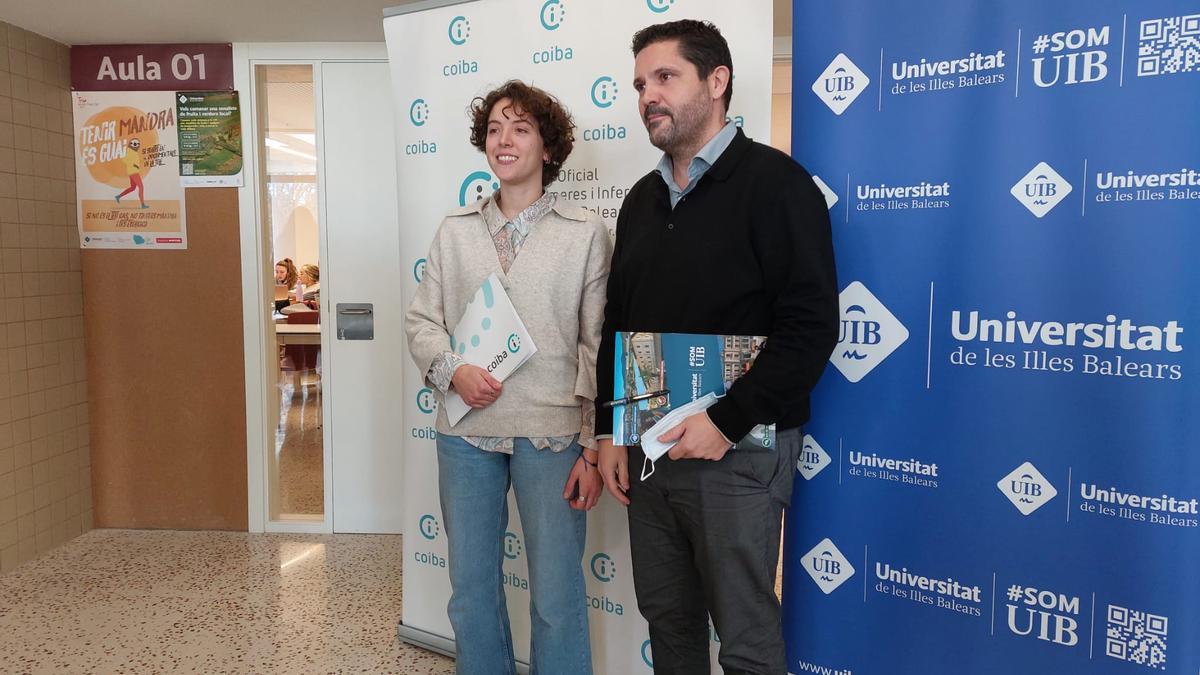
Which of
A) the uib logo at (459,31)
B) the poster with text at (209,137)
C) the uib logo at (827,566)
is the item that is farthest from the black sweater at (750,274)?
the poster with text at (209,137)

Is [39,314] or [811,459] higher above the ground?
[39,314]

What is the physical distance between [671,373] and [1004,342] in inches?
25.7

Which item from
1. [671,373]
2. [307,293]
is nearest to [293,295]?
[307,293]

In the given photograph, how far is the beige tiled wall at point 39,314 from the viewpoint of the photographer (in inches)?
125

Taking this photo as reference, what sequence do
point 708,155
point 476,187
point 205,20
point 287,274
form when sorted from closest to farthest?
point 708,155
point 476,187
point 205,20
point 287,274

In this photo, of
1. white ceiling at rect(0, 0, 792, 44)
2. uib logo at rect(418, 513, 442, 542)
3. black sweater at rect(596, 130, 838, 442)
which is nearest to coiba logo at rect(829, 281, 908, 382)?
black sweater at rect(596, 130, 838, 442)

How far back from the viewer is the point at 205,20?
3.14m

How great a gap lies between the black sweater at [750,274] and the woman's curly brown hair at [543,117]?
0.34 metres

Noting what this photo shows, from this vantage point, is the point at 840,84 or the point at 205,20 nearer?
the point at 840,84

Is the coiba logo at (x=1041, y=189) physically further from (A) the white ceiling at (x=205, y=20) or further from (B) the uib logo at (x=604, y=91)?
(A) the white ceiling at (x=205, y=20)

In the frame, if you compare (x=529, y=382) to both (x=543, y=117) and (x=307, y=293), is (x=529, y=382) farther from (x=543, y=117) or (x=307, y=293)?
(x=307, y=293)

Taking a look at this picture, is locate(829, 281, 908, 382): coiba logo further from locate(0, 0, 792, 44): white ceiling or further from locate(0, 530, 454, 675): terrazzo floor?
locate(0, 0, 792, 44): white ceiling

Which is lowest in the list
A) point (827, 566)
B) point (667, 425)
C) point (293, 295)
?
point (827, 566)

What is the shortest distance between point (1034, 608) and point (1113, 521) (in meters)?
0.23
